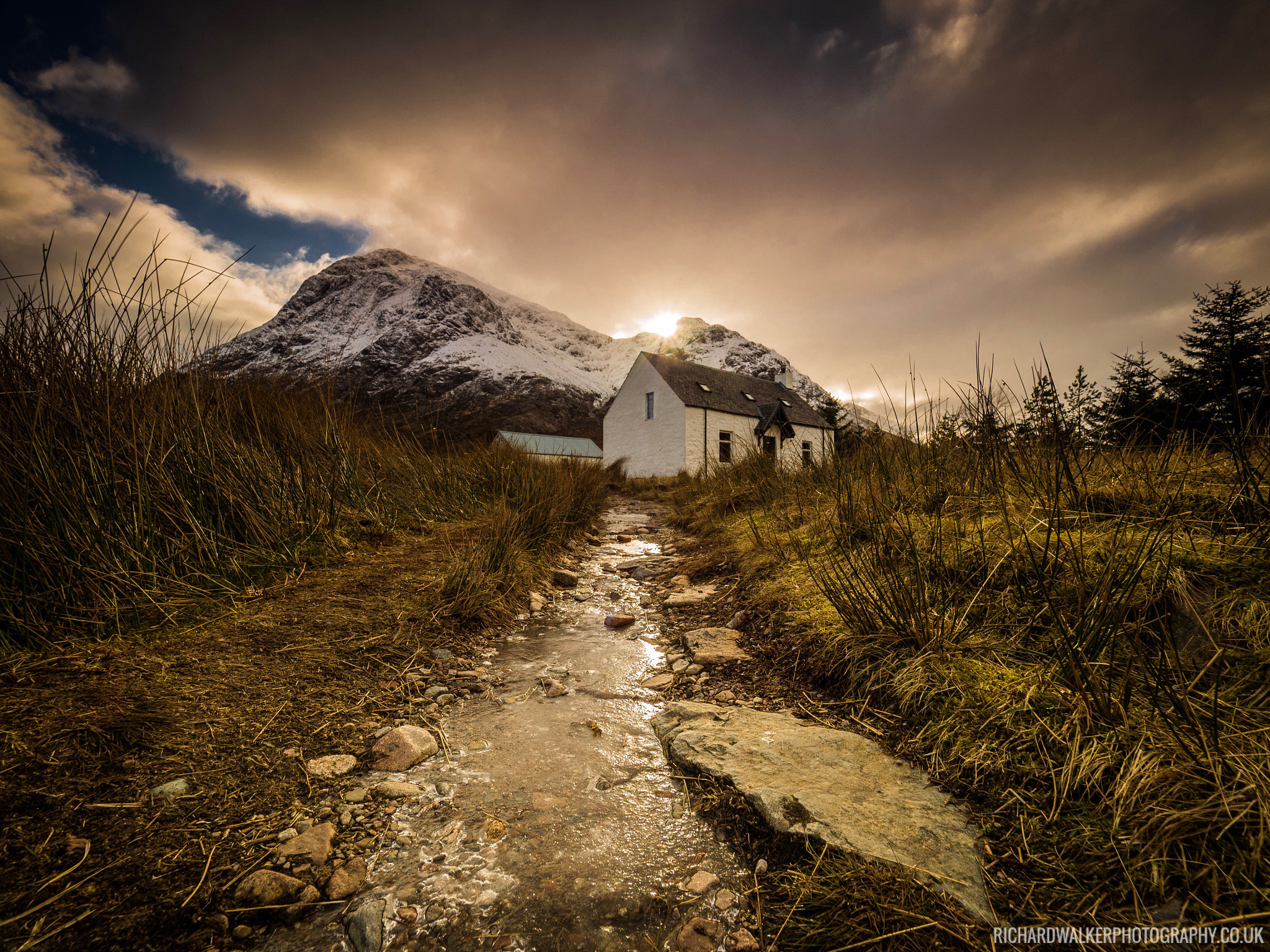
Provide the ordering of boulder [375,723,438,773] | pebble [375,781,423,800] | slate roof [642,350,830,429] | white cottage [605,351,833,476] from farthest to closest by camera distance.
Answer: slate roof [642,350,830,429] < white cottage [605,351,833,476] < boulder [375,723,438,773] < pebble [375,781,423,800]

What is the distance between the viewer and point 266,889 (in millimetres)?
1096

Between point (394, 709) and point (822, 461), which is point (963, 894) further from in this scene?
point (822, 461)

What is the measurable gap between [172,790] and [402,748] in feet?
1.99

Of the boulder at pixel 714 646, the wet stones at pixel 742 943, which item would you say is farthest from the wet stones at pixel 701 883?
the boulder at pixel 714 646

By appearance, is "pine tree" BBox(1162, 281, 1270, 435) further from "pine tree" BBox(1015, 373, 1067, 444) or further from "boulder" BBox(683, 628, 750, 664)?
"boulder" BBox(683, 628, 750, 664)

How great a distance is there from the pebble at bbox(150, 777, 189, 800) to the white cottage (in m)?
16.6

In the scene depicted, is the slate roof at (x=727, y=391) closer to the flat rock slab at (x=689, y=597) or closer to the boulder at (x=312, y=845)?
the flat rock slab at (x=689, y=597)

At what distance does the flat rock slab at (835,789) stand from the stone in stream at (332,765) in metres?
1.11

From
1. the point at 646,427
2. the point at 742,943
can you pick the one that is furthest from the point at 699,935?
the point at 646,427

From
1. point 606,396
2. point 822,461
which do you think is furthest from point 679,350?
point 822,461

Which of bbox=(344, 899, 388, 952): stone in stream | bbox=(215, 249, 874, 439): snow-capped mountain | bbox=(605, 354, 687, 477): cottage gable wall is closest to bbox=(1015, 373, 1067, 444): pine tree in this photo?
bbox=(344, 899, 388, 952): stone in stream

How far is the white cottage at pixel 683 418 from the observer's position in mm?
19828

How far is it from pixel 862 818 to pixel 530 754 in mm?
1114

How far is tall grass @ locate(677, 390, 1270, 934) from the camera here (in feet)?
3.21
